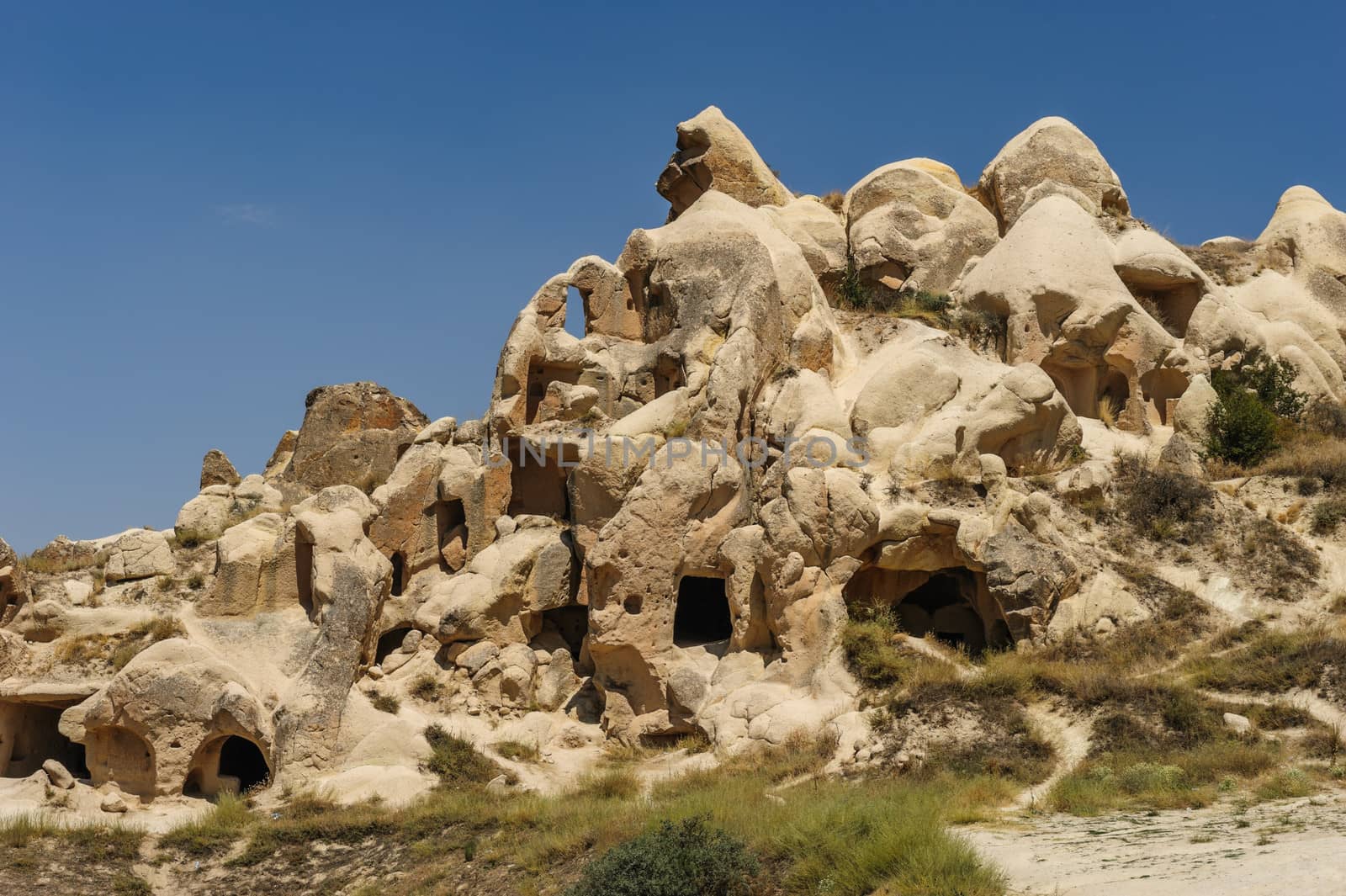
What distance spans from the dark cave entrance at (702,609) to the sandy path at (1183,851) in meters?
10.5

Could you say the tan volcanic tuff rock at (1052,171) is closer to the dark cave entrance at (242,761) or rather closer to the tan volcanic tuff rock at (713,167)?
the tan volcanic tuff rock at (713,167)

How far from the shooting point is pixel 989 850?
43.7 feet

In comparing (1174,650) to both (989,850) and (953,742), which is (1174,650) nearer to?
(953,742)

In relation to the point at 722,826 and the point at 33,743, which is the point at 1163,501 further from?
the point at 33,743

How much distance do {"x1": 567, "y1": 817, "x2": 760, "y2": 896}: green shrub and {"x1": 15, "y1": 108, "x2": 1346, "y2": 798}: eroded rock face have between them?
18.0ft

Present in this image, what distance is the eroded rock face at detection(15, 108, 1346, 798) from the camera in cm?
2114

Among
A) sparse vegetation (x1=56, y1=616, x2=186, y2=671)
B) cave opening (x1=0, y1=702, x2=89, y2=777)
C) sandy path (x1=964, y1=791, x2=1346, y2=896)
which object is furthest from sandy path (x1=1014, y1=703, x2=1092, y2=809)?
cave opening (x1=0, y1=702, x2=89, y2=777)

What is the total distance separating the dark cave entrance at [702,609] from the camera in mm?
25000

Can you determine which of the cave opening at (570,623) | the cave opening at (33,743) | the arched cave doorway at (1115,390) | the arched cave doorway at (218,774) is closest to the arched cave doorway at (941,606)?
the cave opening at (570,623)

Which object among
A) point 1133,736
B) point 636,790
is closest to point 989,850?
point 1133,736

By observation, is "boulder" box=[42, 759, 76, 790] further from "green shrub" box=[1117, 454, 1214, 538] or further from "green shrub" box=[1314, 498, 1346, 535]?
"green shrub" box=[1314, 498, 1346, 535]

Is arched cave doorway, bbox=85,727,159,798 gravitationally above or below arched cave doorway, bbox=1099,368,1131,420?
below

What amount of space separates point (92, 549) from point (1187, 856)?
1973cm

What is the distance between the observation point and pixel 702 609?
25.7 meters
